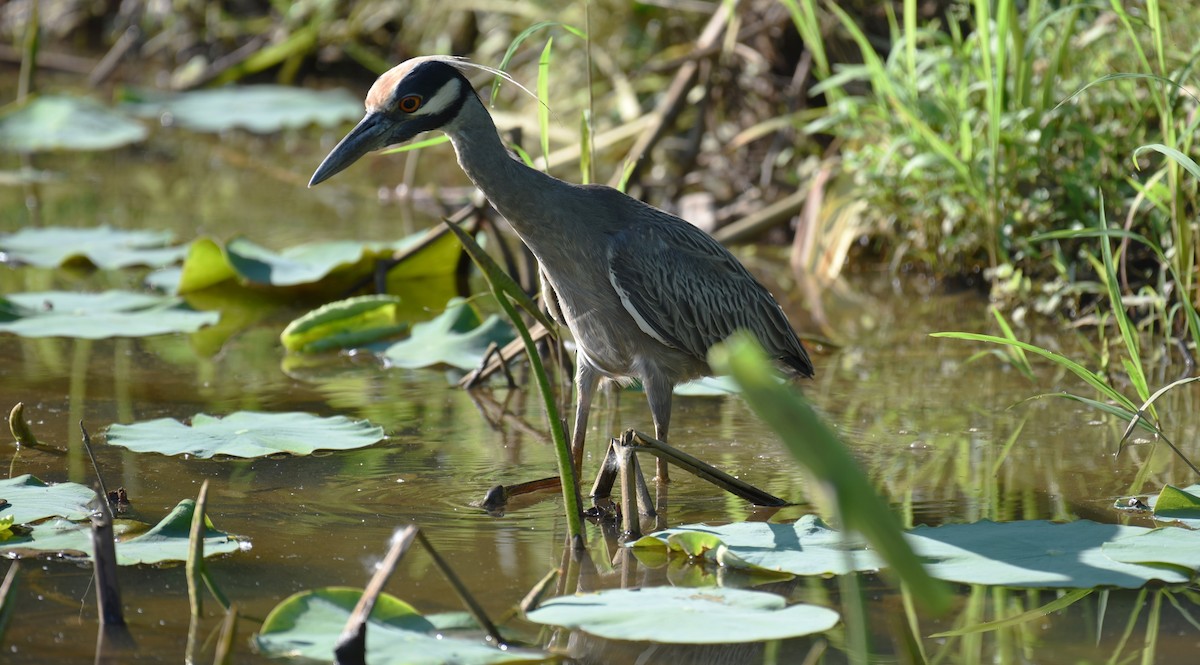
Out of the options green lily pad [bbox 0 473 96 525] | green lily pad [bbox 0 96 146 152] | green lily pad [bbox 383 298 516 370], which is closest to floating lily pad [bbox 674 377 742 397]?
green lily pad [bbox 383 298 516 370]

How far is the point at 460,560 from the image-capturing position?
11.0 ft

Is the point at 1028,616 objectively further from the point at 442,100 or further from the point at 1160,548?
the point at 442,100

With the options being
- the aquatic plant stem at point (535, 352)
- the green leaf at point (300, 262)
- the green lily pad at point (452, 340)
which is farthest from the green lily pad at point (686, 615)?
the green leaf at point (300, 262)

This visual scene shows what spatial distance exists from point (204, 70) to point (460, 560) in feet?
26.8

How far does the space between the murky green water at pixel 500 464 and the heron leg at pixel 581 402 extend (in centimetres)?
15

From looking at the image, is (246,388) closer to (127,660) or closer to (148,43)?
(127,660)

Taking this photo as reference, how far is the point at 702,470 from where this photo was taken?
3600 mm

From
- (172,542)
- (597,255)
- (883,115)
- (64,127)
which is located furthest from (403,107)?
(64,127)

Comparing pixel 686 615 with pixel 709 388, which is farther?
pixel 709 388

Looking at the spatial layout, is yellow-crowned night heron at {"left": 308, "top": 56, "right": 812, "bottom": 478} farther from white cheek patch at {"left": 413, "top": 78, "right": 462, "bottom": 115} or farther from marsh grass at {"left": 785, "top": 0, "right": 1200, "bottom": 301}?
marsh grass at {"left": 785, "top": 0, "right": 1200, "bottom": 301}

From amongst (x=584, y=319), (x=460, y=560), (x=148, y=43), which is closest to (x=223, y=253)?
(x=584, y=319)

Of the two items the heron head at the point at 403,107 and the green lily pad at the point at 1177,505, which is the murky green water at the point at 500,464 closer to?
the green lily pad at the point at 1177,505

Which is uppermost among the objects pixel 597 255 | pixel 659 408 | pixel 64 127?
pixel 64 127

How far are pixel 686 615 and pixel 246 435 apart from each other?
178cm
